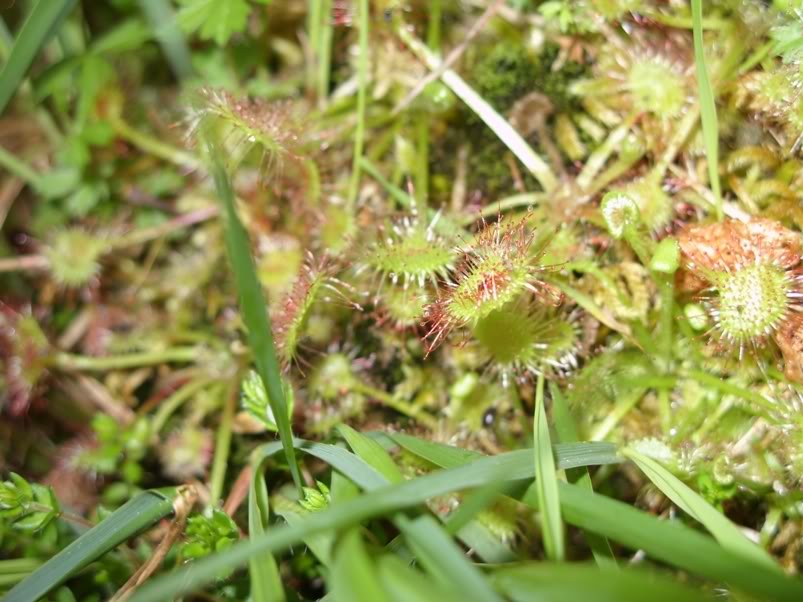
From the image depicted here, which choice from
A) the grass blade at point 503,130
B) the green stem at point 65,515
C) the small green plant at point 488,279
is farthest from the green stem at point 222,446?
the grass blade at point 503,130

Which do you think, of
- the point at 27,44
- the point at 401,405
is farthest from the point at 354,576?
the point at 27,44

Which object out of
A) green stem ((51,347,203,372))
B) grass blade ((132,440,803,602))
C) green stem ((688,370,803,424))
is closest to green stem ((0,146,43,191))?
green stem ((51,347,203,372))

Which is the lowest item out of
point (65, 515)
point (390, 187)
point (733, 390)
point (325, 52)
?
point (65, 515)

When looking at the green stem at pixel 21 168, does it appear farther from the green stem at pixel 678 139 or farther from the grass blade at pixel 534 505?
the green stem at pixel 678 139

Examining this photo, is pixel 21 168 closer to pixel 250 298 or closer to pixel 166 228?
pixel 166 228

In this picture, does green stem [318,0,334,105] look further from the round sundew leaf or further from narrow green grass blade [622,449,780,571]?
narrow green grass blade [622,449,780,571]

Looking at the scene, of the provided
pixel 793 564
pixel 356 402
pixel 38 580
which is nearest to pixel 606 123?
pixel 356 402
